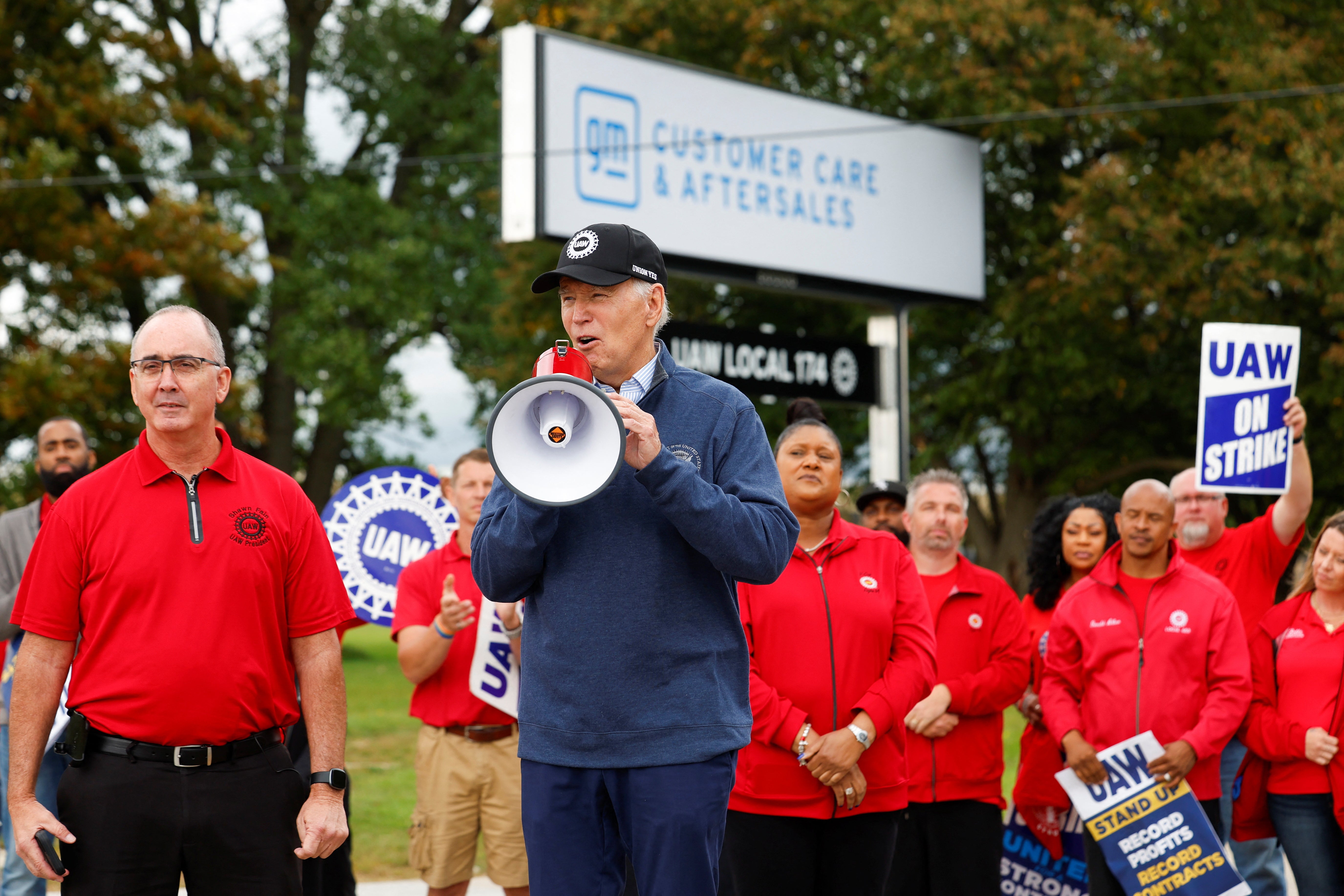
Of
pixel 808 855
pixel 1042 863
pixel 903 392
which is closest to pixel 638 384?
pixel 808 855

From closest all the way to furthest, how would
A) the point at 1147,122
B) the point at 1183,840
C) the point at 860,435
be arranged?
the point at 1183,840 → the point at 1147,122 → the point at 860,435

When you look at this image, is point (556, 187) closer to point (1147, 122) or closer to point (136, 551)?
point (136, 551)

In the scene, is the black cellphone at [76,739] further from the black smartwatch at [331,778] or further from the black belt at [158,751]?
the black smartwatch at [331,778]

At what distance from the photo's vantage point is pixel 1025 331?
1501cm

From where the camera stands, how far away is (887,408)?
1018 cm

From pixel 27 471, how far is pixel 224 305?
5656 mm

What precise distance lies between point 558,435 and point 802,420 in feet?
7.81

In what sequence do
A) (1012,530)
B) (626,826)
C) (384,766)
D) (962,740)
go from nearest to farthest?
1. (626,826)
2. (962,740)
3. (384,766)
4. (1012,530)

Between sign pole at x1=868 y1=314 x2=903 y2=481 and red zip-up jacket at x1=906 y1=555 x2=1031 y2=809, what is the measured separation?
4.43 m

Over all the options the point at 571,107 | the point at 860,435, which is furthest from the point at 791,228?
the point at 860,435

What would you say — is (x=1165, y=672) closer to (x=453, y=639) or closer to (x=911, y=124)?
(x=453, y=639)

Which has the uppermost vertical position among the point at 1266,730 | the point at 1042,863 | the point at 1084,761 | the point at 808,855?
the point at 1266,730

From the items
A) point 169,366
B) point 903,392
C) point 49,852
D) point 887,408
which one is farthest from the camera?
point 903,392

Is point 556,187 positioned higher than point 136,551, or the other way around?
point 556,187
